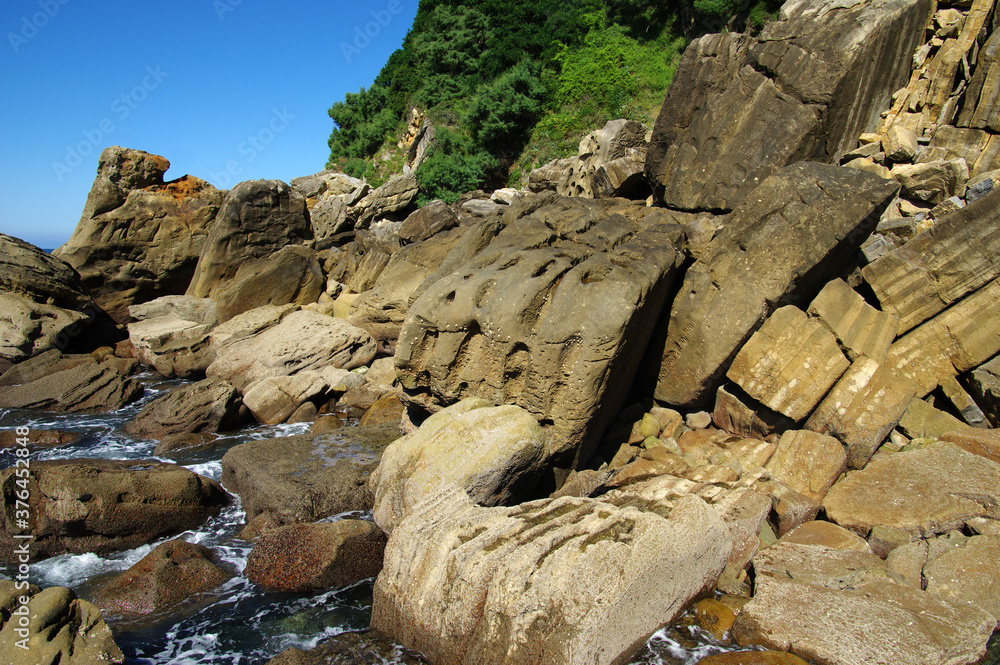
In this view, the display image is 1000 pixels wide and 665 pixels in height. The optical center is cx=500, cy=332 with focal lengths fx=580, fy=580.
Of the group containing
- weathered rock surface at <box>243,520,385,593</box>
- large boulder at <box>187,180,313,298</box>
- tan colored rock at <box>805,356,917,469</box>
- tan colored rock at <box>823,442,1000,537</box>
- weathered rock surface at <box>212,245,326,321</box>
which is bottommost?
tan colored rock at <box>823,442,1000,537</box>

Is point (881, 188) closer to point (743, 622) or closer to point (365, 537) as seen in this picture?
point (743, 622)

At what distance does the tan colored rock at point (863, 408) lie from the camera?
565 centimetres

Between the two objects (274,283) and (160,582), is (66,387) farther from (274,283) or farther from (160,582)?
(160,582)

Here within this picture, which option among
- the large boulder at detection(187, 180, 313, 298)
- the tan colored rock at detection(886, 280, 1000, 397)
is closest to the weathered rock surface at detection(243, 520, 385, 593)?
the tan colored rock at detection(886, 280, 1000, 397)

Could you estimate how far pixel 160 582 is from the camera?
4.70 metres

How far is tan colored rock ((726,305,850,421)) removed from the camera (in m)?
6.03

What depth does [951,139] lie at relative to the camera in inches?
332

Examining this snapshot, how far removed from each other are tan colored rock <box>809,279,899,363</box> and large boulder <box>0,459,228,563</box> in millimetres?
7008

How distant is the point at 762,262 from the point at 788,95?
3062mm

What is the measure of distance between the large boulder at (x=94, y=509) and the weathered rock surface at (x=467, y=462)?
2.14 metres

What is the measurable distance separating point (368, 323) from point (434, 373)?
17.2ft

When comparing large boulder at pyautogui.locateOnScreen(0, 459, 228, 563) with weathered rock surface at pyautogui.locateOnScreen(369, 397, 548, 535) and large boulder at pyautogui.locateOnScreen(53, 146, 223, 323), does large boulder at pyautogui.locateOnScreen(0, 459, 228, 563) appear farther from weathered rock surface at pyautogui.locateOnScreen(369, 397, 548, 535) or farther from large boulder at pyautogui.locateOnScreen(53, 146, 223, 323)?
large boulder at pyautogui.locateOnScreen(53, 146, 223, 323)

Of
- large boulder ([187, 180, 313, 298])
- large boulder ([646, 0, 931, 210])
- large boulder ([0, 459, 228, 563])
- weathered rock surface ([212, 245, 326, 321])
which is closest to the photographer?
large boulder ([0, 459, 228, 563])

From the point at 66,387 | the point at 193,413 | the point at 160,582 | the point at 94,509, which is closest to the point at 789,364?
the point at 160,582
